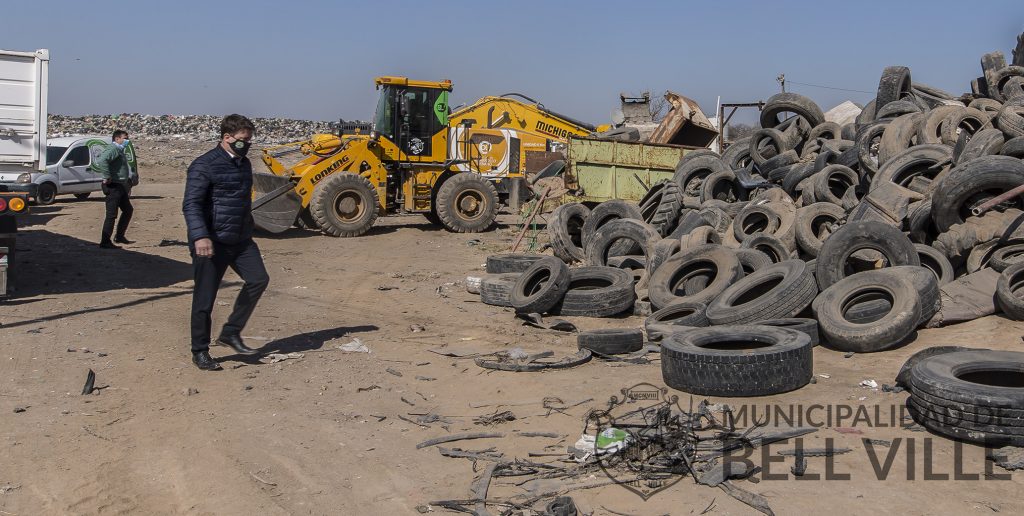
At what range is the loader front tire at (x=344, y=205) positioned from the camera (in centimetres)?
1556

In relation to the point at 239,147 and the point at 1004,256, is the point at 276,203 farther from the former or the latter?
the point at 1004,256

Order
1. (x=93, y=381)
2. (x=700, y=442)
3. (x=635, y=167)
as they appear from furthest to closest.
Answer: (x=635, y=167) < (x=93, y=381) < (x=700, y=442)

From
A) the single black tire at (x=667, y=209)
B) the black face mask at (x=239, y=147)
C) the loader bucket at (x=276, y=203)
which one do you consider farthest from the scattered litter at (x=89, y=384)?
the loader bucket at (x=276, y=203)

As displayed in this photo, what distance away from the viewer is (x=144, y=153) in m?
37.5

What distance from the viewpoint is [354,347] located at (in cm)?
762

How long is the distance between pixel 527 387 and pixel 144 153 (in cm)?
3518

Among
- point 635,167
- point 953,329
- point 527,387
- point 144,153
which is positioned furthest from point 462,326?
point 144,153

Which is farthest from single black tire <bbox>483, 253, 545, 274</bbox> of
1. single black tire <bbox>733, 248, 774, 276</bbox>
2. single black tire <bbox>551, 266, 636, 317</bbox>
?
single black tire <bbox>733, 248, 774, 276</bbox>

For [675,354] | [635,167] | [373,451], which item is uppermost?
[635,167]

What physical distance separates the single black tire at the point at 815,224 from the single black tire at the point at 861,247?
1006mm

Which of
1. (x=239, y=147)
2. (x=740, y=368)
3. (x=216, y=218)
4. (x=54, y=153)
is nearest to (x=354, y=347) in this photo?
(x=216, y=218)

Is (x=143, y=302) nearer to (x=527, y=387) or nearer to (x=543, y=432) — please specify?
(x=527, y=387)

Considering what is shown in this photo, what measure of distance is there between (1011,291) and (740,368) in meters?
3.41

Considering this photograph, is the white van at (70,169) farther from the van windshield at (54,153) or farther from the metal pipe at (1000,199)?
the metal pipe at (1000,199)
